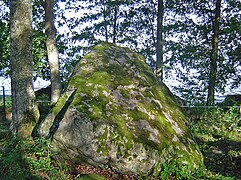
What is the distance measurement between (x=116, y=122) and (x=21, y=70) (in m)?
2.43

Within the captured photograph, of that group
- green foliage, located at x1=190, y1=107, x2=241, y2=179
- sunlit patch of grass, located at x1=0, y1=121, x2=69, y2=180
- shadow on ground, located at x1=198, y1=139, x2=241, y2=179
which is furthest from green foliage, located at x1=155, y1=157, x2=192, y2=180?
sunlit patch of grass, located at x1=0, y1=121, x2=69, y2=180

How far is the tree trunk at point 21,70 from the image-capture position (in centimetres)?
548

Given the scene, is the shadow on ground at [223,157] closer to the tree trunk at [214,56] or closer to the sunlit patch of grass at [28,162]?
the sunlit patch of grass at [28,162]

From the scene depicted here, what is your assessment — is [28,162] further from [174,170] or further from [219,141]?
[219,141]

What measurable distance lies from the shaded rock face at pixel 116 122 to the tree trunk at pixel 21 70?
0.67 m

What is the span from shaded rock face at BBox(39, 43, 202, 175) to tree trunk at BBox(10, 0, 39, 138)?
2.18 feet

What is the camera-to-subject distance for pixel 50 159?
4723mm

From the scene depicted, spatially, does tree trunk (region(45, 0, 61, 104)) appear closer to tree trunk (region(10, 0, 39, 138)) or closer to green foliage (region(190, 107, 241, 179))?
tree trunk (region(10, 0, 39, 138))

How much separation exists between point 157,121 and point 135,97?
0.75 m

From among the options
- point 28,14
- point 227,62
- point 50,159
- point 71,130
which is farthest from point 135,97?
point 227,62

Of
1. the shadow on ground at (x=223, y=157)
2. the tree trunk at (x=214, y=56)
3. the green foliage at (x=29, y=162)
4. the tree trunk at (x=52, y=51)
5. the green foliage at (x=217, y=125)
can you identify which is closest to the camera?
the green foliage at (x=29, y=162)

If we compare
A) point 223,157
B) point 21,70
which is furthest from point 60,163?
point 223,157

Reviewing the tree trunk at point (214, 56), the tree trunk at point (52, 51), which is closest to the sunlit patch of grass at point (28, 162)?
Result: the tree trunk at point (52, 51)

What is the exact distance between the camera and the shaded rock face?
458cm
